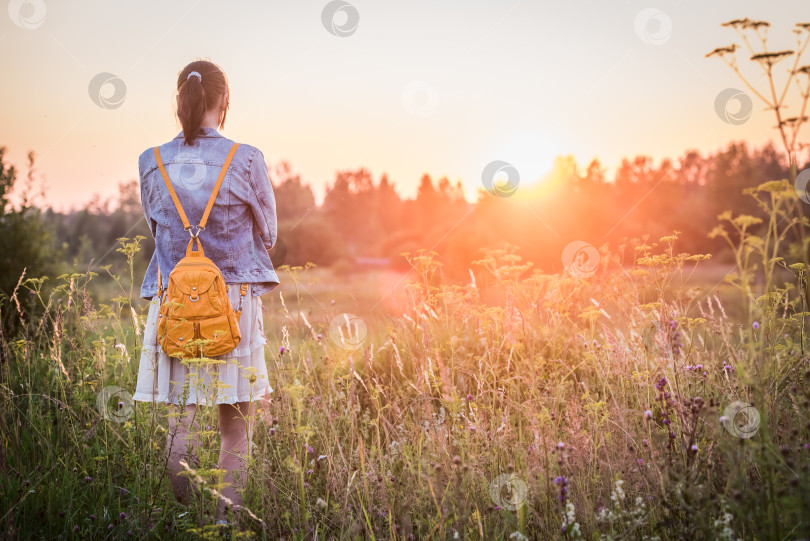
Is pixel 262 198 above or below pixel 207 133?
below

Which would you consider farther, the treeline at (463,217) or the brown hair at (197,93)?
the treeline at (463,217)

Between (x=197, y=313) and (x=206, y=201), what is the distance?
2.04 ft

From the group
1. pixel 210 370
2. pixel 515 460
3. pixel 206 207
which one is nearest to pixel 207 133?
pixel 206 207

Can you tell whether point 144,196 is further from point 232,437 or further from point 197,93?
point 232,437

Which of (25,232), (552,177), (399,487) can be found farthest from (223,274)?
(552,177)

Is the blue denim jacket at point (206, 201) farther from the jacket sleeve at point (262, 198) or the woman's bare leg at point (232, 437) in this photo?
the woman's bare leg at point (232, 437)

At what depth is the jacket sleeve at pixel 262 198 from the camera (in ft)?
10.0

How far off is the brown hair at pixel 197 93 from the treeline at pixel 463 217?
0.92m

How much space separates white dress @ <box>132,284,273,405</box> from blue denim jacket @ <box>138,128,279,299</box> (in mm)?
149

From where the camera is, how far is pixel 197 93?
9.74 ft

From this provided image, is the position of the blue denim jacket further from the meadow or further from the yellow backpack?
the meadow

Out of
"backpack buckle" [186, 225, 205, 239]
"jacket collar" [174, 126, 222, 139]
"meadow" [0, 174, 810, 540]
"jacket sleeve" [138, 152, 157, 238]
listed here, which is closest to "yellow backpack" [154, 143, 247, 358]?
"backpack buckle" [186, 225, 205, 239]

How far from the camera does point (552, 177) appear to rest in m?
22.8

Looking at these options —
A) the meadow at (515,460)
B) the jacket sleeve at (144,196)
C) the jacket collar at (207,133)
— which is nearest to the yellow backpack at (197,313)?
the meadow at (515,460)
